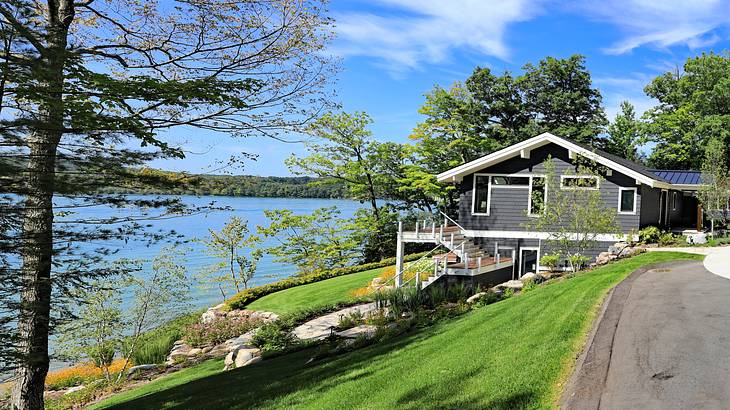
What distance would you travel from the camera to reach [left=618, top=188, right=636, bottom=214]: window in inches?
770

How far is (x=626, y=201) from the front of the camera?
64.5ft

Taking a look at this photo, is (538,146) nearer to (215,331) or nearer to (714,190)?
(714,190)

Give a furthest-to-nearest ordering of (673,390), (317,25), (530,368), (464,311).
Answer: (464,311) → (317,25) → (530,368) → (673,390)

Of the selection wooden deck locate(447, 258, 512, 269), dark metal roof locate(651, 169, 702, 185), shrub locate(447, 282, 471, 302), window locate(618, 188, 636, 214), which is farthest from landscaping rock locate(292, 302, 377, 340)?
dark metal roof locate(651, 169, 702, 185)

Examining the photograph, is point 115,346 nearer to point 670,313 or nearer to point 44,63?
point 44,63

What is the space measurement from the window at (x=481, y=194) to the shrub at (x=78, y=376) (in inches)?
548

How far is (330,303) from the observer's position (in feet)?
58.9

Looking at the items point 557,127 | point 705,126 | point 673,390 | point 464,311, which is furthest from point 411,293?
point 705,126

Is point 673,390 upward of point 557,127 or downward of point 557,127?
downward

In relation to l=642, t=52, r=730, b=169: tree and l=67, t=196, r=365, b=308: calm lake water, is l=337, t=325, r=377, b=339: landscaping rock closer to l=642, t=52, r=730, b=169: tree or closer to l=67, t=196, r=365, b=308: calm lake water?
l=67, t=196, r=365, b=308: calm lake water

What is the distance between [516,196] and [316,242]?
13119mm

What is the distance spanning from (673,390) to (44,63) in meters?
7.01

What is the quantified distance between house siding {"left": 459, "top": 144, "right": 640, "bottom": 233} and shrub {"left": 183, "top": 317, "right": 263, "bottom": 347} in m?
9.43

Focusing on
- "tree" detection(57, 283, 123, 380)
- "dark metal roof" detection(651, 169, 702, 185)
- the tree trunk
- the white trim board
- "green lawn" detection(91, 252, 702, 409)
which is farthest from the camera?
"dark metal roof" detection(651, 169, 702, 185)
